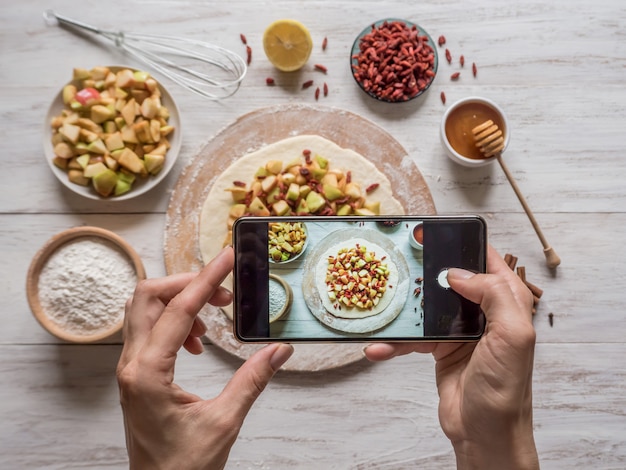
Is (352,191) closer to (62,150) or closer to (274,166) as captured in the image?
(274,166)

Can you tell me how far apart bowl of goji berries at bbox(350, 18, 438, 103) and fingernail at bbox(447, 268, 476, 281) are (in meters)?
0.72

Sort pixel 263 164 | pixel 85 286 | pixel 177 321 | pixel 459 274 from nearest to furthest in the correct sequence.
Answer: pixel 177 321 < pixel 459 274 < pixel 85 286 < pixel 263 164

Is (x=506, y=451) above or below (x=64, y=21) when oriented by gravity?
below

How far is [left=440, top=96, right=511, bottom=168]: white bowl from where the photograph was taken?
167cm

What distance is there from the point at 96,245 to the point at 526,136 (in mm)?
1408

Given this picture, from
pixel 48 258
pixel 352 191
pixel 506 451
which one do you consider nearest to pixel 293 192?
pixel 352 191

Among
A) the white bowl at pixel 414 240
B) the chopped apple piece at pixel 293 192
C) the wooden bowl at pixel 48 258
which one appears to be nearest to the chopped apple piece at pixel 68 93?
the wooden bowl at pixel 48 258

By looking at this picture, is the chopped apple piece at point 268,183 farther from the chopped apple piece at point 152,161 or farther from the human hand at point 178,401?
the human hand at point 178,401

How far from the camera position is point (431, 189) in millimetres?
1760

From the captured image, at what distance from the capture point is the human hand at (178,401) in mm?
1083

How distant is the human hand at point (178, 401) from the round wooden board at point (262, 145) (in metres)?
0.58

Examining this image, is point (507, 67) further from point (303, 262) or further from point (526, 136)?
point (303, 262)

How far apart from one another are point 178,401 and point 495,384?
660 mm

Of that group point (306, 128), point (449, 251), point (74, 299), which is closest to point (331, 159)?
point (306, 128)
